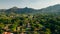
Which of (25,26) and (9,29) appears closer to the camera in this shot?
(9,29)

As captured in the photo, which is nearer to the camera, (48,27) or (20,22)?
(48,27)

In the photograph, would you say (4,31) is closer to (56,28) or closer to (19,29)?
(19,29)

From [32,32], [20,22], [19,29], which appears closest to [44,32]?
[32,32]

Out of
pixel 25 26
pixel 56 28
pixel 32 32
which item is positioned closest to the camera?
pixel 32 32

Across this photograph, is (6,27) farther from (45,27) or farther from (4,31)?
(45,27)

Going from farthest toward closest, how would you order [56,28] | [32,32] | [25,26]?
[25,26] → [56,28] → [32,32]

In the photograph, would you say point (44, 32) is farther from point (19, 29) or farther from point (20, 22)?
point (20, 22)

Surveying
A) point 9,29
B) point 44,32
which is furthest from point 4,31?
point 44,32

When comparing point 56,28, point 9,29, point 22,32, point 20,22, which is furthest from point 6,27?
point 56,28
